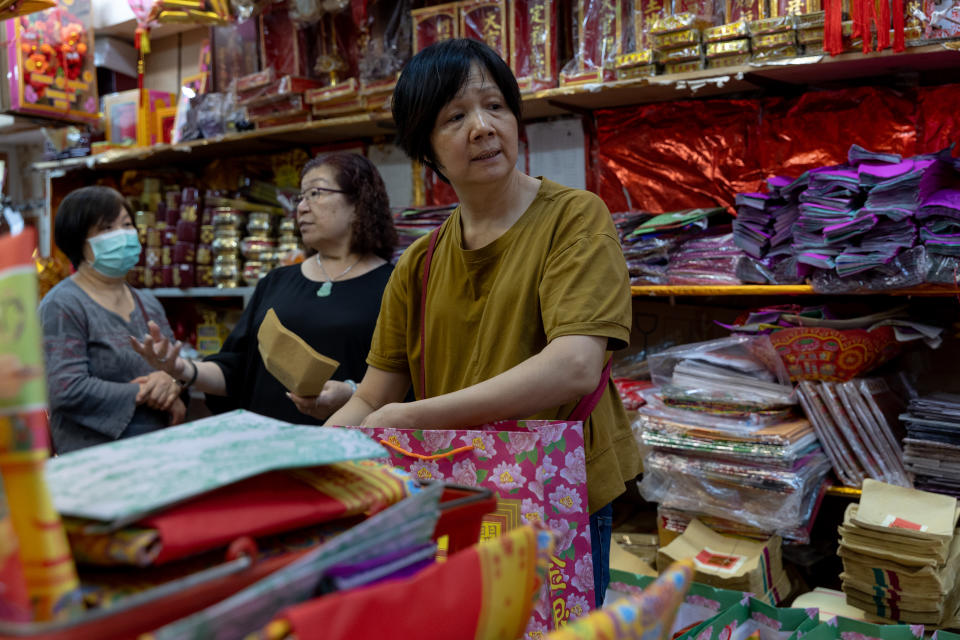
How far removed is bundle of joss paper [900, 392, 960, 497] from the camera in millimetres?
2195

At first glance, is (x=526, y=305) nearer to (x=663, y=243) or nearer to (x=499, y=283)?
(x=499, y=283)

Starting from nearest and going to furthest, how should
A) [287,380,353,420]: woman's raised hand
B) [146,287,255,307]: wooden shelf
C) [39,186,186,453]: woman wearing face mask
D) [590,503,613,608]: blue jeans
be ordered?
[590,503,613,608]: blue jeans
[287,380,353,420]: woman's raised hand
[39,186,186,453]: woman wearing face mask
[146,287,255,307]: wooden shelf

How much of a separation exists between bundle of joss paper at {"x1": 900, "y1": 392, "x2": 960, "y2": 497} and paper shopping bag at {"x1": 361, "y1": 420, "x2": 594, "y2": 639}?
1.49 m

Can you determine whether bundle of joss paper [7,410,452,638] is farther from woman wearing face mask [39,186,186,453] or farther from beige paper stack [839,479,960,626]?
woman wearing face mask [39,186,186,453]

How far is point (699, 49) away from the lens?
8.27ft

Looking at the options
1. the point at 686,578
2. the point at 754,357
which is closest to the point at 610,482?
the point at 686,578

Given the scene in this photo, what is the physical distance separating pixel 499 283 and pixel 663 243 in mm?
1468

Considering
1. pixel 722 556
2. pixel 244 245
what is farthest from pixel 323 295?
pixel 244 245

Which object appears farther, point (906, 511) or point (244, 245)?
point (244, 245)

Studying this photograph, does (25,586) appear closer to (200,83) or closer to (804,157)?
(804,157)

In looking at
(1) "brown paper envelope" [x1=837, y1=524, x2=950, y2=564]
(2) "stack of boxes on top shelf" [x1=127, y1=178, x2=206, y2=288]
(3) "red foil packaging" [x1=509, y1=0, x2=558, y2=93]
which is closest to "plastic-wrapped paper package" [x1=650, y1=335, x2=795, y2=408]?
(1) "brown paper envelope" [x1=837, y1=524, x2=950, y2=564]

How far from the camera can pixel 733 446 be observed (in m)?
2.41

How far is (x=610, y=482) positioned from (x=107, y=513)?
3.19 ft

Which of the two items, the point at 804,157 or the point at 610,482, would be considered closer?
the point at 610,482
